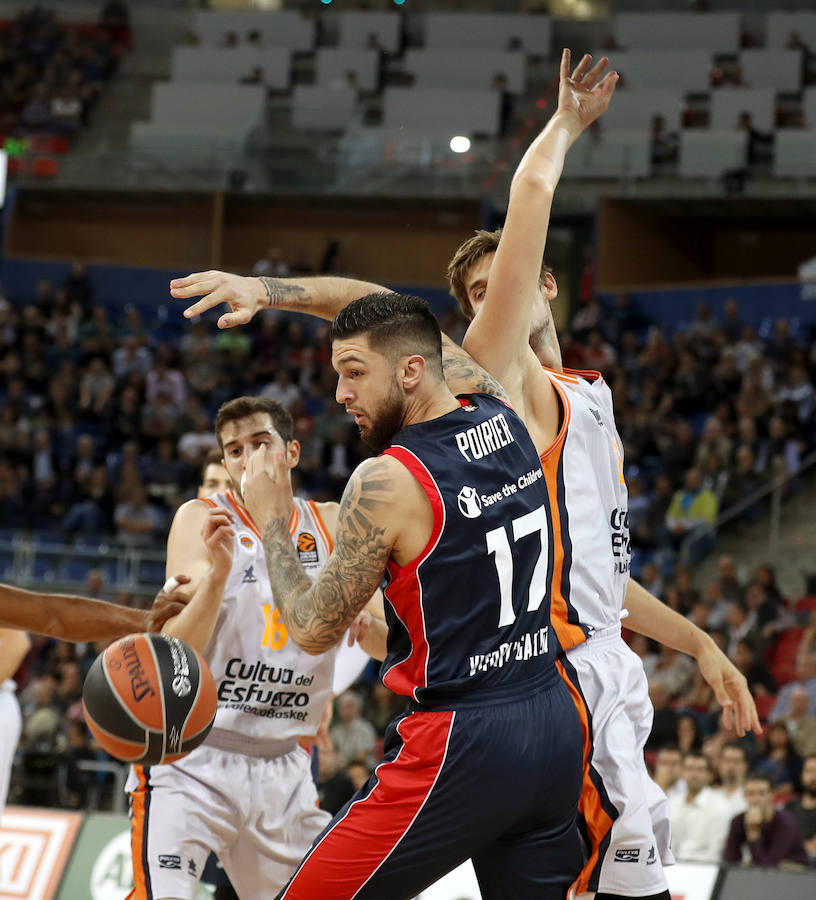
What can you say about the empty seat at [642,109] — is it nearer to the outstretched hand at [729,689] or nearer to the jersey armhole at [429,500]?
the outstretched hand at [729,689]

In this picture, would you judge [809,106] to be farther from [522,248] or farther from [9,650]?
[522,248]

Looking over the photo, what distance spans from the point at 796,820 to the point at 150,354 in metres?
13.5

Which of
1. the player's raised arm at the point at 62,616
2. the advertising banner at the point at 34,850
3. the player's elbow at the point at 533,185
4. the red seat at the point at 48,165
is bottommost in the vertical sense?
the advertising banner at the point at 34,850

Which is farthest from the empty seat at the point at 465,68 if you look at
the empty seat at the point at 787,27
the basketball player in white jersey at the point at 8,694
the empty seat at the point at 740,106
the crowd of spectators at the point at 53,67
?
the basketball player in white jersey at the point at 8,694

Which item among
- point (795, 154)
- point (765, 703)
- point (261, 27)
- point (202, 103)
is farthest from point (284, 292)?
point (261, 27)

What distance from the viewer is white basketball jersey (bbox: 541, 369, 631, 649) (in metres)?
4.01

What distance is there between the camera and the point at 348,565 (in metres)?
3.53

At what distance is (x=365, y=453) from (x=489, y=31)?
11.0m

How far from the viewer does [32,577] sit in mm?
15234

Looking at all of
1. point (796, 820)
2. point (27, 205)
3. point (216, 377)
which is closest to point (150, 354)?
point (216, 377)

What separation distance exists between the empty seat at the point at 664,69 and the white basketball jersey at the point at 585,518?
1906cm

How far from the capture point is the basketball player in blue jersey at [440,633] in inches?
137

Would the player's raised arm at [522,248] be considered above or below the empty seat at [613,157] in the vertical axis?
below

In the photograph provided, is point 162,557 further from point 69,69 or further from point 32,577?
point 69,69
